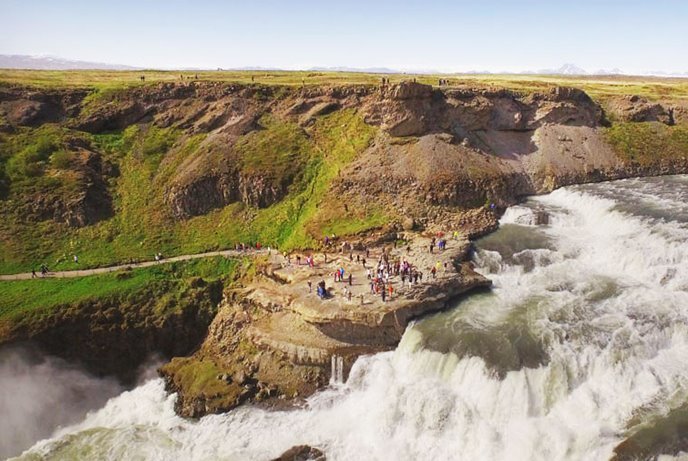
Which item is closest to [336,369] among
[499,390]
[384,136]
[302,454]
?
[302,454]

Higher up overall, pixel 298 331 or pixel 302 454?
pixel 298 331

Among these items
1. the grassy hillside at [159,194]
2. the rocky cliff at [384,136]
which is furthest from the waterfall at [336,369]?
the rocky cliff at [384,136]

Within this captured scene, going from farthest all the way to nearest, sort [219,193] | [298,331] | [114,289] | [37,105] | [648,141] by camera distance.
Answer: [648,141]
[37,105]
[219,193]
[114,289]
[298,331]

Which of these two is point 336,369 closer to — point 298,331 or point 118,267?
point 298,331

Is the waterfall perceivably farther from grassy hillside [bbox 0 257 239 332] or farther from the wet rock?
grassy hillside [bbox 0 257 239 332]

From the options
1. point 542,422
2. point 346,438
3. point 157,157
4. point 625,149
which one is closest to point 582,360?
point 542,422

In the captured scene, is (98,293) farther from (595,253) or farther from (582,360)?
(595,253)

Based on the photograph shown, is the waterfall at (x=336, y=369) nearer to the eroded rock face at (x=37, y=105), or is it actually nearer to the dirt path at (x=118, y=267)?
the dirt path at (x=118, y=267)
